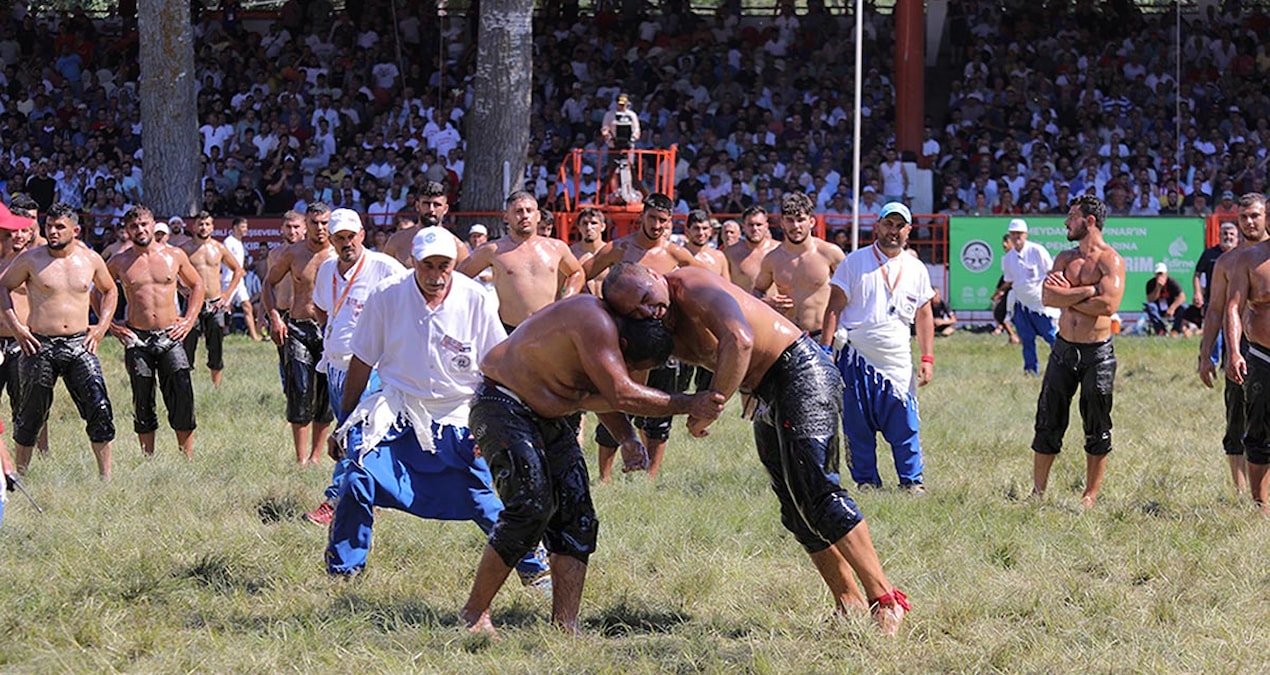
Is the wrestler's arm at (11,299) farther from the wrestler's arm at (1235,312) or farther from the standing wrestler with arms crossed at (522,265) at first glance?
the wrestler's arm at (1235,312)

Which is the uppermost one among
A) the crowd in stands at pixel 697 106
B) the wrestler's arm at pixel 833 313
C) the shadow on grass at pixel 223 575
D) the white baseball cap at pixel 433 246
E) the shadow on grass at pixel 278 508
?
the crowd in stands at pixel 697 106

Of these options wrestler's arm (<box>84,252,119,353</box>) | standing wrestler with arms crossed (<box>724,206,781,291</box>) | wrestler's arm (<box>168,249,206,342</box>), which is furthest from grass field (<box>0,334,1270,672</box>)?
standing wrestler with arms crossed (<box>724,206,781,291</box>)

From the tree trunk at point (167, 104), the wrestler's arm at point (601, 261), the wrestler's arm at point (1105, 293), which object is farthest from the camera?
the tree trunk at point (167, 104)

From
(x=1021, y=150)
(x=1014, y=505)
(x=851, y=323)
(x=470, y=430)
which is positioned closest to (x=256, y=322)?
(x=1021, y=150)

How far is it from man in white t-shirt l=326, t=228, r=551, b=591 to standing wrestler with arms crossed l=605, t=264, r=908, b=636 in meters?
1.18

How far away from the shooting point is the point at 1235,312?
30.1 feet

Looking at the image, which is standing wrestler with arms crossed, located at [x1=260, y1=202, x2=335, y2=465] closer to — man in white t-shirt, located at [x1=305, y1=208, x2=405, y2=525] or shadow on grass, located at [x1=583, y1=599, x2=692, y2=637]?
man in white t-shirt, located at [x1=305, y1=208, x2=405, y2=525]

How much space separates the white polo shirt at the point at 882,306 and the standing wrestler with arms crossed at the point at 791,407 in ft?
12.7

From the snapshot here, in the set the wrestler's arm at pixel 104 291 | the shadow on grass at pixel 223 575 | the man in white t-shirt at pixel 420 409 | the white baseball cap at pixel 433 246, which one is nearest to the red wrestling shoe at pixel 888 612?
the man in white t-shirt at pixel 420 409

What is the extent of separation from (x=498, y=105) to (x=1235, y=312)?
1353cm

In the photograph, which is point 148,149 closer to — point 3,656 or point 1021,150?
point 1021,150

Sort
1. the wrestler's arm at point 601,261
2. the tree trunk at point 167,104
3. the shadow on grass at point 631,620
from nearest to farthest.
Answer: the shadow on grass at point 631,620 → the wrestler's arm at point 601,261 → the tree trunk at point 167,104

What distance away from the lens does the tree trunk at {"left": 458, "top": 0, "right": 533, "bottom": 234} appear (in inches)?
838

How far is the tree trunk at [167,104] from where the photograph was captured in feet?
73.9
